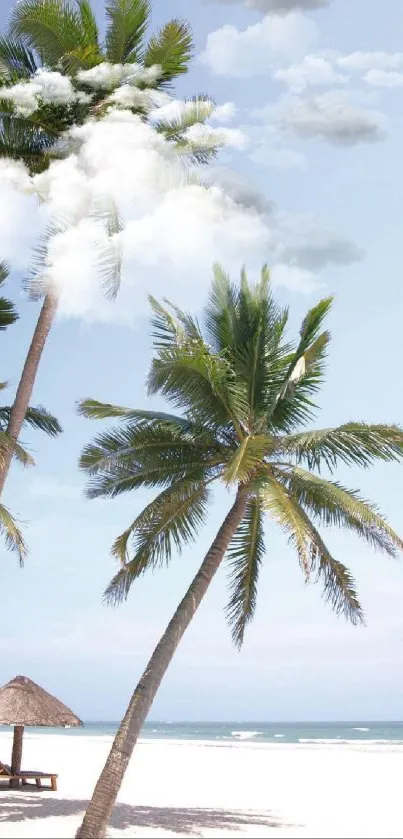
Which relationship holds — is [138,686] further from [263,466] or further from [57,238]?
[57,238]

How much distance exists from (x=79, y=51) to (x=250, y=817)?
12157 mm

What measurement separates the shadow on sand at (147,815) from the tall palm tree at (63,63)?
189 inches

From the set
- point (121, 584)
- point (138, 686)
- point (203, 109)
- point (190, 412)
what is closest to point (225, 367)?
point (190, 412)

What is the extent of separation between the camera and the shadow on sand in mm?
12273

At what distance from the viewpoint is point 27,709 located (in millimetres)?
15016

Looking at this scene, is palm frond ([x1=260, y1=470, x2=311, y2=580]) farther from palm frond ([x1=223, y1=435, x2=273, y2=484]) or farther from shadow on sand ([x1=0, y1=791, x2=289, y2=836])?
shadow on sand ([x1=0, y1=791, x2=289, y2=836])

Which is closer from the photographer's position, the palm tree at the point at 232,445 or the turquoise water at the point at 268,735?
the palm tree at the point at 232,445

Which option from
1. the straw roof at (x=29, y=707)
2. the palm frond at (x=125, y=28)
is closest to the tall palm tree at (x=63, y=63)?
the palm frond at (x=125, y=28)

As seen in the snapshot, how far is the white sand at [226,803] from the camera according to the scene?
39.0 ft

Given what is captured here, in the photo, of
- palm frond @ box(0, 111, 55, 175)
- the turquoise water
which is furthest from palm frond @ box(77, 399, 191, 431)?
the turquoise water

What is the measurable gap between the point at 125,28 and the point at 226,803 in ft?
43.6

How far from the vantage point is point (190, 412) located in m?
12.5

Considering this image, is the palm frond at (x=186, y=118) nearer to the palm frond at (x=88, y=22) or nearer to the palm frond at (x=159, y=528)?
the palm frond at (x=88, y=22)

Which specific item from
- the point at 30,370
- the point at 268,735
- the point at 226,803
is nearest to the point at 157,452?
the point at 30,370
